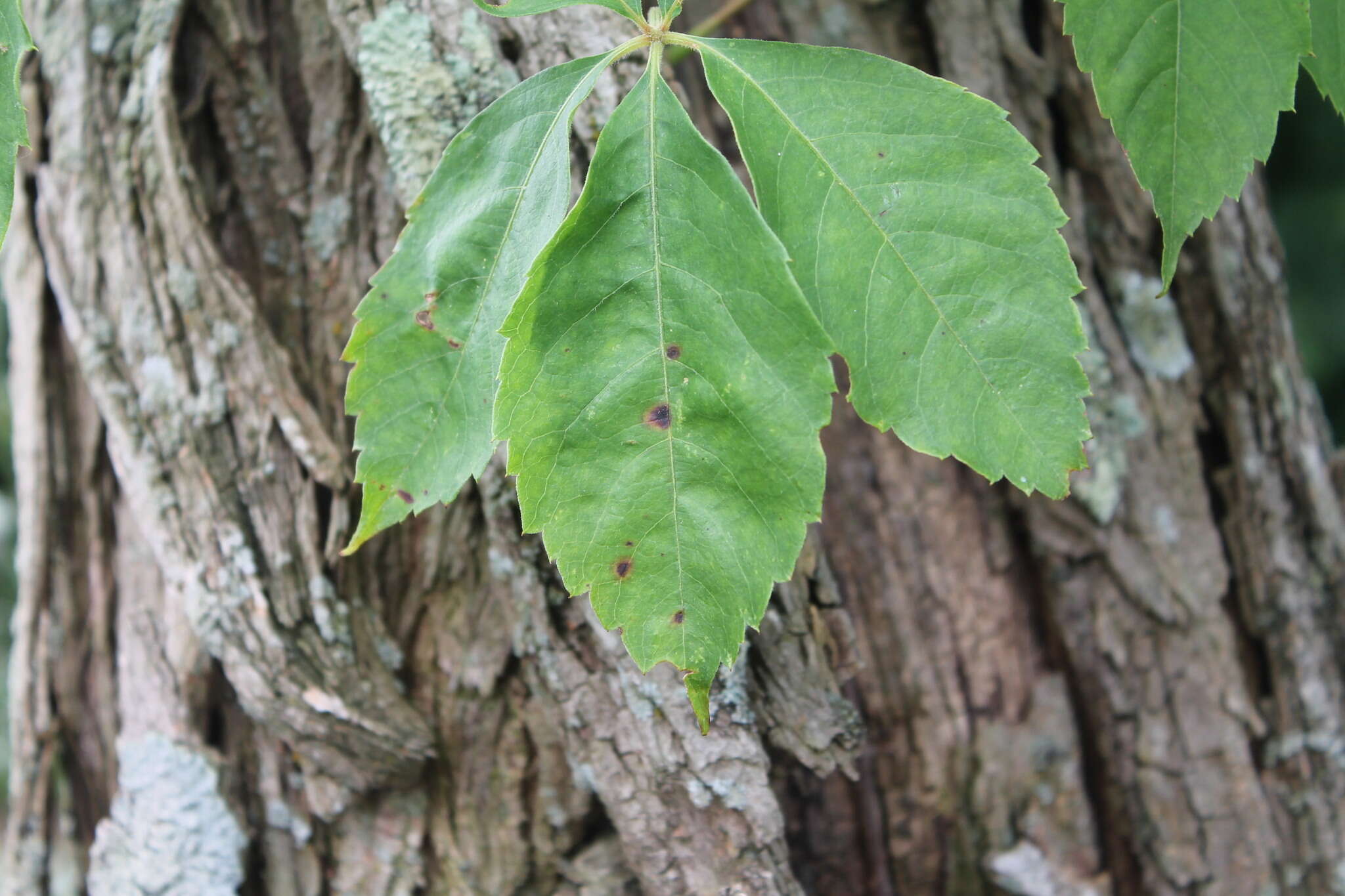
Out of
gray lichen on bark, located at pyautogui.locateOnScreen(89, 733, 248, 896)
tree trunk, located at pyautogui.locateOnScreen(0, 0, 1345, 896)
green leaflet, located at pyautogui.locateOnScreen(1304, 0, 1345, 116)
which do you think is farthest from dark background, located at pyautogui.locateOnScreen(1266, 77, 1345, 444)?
gray lichen on bark, located at pyautogui.locateOnScreen(89, 733, 248, 896)

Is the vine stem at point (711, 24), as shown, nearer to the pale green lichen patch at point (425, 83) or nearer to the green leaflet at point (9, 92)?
the pale green lichen patch at point (425, 83)

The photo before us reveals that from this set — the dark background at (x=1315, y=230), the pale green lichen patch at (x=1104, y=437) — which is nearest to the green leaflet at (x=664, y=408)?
the pale green lichen patch at (x=1104, y=437)

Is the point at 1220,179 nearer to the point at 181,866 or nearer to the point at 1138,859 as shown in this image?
the point at 1138,859

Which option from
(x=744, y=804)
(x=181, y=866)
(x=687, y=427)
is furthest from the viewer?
(x=181, y=866)

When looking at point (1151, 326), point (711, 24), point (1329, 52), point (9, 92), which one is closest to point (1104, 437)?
point (1151, 326)

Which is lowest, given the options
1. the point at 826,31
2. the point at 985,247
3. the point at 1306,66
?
the point at 985,247

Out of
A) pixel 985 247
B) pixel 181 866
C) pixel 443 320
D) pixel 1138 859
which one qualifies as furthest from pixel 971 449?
pixel 181 866

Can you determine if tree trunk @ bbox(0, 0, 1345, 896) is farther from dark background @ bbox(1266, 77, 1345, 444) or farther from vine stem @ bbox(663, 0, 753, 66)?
dark background @ bbox(1266, 77, 1345, 444)
